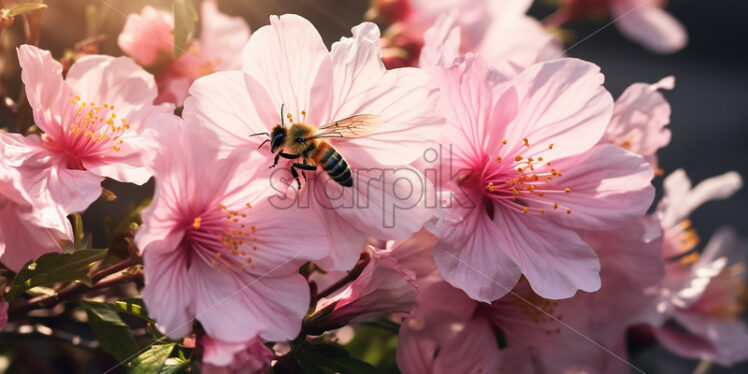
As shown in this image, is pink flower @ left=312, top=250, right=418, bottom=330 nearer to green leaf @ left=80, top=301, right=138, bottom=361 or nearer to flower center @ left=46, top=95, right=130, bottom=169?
green leaf @ left=80, top=301, right=138, bottom=361

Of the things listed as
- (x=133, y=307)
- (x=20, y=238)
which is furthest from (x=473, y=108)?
(x=20, y=238)

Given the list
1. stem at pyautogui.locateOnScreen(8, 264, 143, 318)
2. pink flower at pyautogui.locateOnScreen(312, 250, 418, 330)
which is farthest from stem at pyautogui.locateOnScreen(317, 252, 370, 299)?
stem at pyautogui.locateOnScreen(8, 264, 143, 318)

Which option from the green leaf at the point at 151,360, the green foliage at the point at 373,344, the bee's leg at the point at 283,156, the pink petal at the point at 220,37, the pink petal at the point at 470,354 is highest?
the pink petal at the point at 220,37

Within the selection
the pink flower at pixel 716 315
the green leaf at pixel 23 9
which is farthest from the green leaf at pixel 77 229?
the pink flower at pixel 716 315

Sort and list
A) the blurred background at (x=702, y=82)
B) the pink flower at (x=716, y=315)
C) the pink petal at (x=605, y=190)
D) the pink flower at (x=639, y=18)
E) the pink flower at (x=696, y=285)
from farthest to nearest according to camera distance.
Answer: the blurred background at (x=702, y=82), the pink flower at (x=639, y=18), the pink flower at (x=716, y=315), the pink flower at (x=696, y=285), the pink petal at (x=605, y=190)

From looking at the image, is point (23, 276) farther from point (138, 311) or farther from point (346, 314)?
point (346, 314)

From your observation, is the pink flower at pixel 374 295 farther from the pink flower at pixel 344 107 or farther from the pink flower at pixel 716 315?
the pink flower at pixel 716 315
